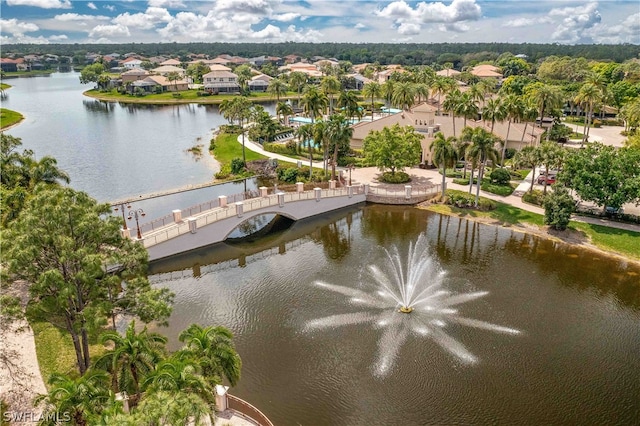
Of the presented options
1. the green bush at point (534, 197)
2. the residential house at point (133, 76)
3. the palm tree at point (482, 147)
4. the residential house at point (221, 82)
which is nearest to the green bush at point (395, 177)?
the palm tree at point (482, 147)

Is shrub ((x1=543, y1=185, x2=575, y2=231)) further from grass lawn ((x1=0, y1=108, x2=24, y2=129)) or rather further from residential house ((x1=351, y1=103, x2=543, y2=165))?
grass lawn ((x1=0, y1=108, x2=24, y2=129))

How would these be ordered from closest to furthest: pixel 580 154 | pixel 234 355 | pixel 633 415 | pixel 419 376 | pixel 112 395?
1. pixel 112 395
2. pixel 234 355
3. pixel 633 415
4. pixel 419 376
5. pixel 580 154

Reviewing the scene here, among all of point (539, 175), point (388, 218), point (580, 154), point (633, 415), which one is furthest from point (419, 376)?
point (539, 175)

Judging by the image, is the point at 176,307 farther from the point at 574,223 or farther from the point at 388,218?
the point at 574,223

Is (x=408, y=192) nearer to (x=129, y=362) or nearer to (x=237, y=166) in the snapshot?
(x=237, y=166)

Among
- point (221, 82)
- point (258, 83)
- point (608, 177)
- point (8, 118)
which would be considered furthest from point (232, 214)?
point (258, 83)
